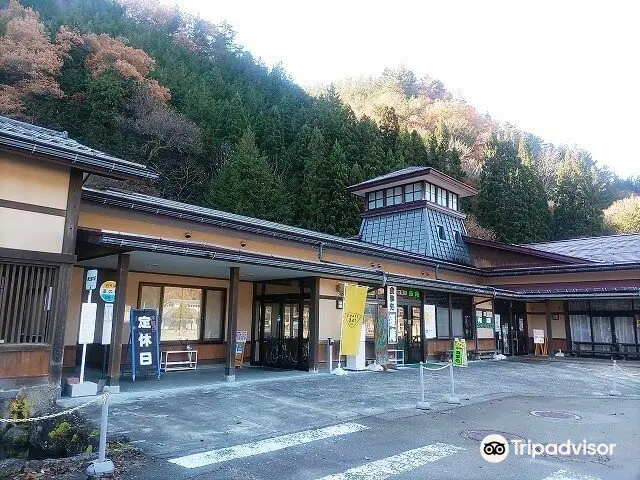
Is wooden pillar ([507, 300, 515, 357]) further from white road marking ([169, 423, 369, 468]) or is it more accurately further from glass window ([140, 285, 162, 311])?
white road marking ([169, 423, 369, 468])

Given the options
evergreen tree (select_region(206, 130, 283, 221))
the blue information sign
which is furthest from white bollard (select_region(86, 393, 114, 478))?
evergreen tree (select_region(206, 130, 283, 221))

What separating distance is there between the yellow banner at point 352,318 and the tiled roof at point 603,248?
41.7 ft

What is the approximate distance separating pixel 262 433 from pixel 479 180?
33.5 meters

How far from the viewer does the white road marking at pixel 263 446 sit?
515 cm

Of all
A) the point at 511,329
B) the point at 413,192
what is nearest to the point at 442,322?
the point at 511,329

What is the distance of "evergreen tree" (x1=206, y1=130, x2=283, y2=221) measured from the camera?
25797mm

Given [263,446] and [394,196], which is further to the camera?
[394,196]

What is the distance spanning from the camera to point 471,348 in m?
18.3

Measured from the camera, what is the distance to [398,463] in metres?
5.15

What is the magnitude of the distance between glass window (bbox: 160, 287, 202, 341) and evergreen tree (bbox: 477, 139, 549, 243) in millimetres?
25757

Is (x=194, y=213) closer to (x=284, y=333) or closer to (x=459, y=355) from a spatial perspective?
(x=284, y=333)

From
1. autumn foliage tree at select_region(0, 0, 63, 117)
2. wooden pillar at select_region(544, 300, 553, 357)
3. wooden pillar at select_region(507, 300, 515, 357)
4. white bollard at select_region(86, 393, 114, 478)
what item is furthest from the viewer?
autumn foliage tree at select_region(0, 0, 63, 117)

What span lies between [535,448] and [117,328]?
7.11 metres

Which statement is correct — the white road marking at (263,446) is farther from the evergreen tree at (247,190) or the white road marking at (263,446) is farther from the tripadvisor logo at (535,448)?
the evergreen tree at (247,190)
